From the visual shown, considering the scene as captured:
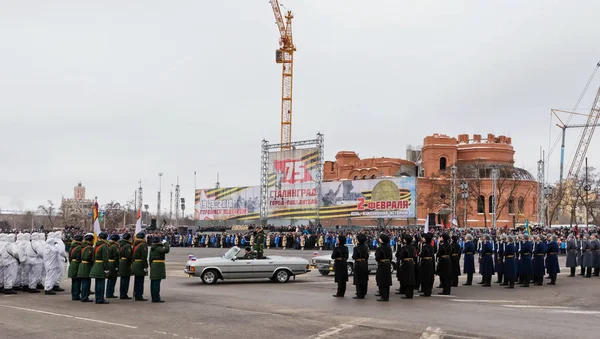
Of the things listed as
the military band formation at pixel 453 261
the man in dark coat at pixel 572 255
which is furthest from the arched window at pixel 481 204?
the man in dark coat at pixel 572 255

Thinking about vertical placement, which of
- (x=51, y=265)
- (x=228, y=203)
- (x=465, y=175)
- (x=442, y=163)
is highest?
(x=442, y=163)

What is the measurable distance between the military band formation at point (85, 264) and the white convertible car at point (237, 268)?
3.62 m

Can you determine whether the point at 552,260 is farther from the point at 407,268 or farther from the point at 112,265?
the point at 112,265

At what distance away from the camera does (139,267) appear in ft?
48.3

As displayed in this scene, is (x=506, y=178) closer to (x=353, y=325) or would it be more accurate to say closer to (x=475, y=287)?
(x=475, y=287)

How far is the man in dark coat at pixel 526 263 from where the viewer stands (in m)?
18.3

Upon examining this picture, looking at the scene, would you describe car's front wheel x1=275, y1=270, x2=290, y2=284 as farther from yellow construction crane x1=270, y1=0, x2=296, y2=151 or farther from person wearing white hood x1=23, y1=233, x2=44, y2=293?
yellow construction crane x1=270, y1=0, x2=296, y2=151

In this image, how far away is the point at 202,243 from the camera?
54625mm

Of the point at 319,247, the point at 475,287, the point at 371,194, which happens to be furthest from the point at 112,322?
the point at 371,194

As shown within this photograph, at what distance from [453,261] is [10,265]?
485 inches

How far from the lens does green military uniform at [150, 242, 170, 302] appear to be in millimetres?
14289

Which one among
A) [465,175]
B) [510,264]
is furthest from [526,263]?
[465,175]

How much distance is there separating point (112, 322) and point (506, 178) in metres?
62.8

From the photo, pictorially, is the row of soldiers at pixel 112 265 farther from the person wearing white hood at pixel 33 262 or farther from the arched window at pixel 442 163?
the arched window at pixel 442 163
